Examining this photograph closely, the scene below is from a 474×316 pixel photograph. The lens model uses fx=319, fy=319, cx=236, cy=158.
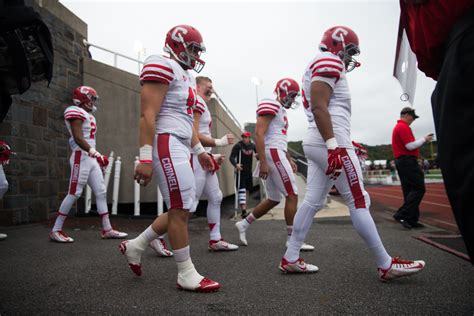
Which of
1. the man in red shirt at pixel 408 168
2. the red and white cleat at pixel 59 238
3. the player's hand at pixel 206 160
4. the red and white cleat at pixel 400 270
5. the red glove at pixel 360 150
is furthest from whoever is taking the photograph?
the man in red shirt at pixel 408 168

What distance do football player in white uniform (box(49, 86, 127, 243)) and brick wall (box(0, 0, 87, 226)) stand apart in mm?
1848

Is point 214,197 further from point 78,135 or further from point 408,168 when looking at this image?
point 408,168

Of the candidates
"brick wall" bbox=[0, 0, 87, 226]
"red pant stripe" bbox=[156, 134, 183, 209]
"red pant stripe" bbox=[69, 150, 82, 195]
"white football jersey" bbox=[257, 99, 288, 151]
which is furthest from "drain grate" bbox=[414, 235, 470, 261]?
"brick wall" bbox=[0, 0, 87, 226]

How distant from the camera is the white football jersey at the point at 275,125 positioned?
155 inches

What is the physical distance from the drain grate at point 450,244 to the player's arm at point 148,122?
311 cm

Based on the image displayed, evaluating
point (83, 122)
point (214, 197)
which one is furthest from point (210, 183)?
point (83, 122)

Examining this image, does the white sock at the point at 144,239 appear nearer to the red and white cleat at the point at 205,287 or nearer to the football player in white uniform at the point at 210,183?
the red and white cleat at the point at 205,287

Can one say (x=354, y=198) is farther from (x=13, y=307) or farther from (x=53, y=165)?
(x=53, y=165)

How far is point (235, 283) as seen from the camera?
2.56 metres

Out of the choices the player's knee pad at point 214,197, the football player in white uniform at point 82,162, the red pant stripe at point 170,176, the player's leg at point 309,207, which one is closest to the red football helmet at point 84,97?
the football player in white uniform at point 82,162

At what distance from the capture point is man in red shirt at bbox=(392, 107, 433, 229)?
5375mm

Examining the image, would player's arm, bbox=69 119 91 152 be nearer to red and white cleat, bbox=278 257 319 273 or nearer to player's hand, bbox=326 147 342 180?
red and white cleat, bbox=278 257 319 273

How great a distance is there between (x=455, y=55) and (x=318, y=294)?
1.76 meters

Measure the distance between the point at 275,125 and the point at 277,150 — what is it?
35 cm
